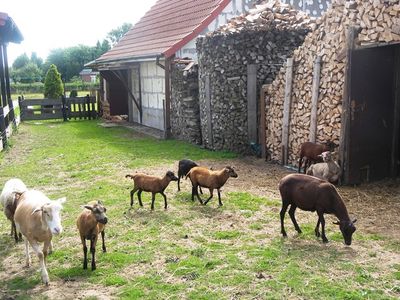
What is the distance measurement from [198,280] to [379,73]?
6342mm

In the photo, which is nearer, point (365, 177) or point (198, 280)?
point (198, 280)

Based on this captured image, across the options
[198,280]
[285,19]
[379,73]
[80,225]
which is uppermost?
[285,19]

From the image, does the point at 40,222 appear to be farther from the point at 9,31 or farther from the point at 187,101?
the point at 9,31

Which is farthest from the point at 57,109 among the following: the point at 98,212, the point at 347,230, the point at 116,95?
the point at 347,230

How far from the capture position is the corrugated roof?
16.3m

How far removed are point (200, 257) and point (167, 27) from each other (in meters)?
15.0

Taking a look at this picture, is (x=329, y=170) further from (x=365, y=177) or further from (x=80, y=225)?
(x=80, y=225)

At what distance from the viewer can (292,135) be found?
11227 mm

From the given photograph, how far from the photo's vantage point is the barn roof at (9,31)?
13.5 meters

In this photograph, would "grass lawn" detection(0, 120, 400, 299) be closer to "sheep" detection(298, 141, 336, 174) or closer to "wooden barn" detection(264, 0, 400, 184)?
"sheep" detection(298, 141, 336, 174)

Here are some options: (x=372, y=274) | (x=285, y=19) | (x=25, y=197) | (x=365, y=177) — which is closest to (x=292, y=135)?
(x=365, y=177)

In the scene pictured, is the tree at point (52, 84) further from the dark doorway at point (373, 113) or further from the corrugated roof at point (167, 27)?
the dark doorway at point (373, 113)

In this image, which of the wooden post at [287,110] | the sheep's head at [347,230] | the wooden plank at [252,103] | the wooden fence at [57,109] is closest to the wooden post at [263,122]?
the wooden plank at [252,103]

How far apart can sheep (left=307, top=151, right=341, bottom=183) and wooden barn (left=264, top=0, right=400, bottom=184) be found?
0.31 meters
